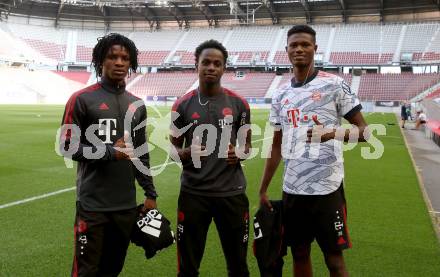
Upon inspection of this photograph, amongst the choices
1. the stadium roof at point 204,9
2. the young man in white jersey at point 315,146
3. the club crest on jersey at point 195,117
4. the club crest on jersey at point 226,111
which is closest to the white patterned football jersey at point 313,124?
the young man in white jersey at point 315,146

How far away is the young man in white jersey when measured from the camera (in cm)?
331

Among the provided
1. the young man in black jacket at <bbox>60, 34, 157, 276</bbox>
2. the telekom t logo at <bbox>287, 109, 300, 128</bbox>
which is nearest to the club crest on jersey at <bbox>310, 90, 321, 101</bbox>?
the telekom t logo at <bbox>287, 109, 300, 128</bbox>

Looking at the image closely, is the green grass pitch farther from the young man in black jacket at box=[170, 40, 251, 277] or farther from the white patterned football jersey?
the white patterned football jersey

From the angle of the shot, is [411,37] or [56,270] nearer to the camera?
[56,270]

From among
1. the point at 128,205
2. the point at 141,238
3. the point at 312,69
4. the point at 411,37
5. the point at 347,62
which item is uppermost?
the point at 411,37

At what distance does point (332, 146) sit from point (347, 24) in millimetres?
57355

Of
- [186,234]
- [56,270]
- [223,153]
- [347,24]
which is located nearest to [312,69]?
[223,153]

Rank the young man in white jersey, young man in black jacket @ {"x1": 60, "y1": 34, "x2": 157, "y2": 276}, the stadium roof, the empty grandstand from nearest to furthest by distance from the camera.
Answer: young man in black jacket @ {"x1": 60, "y1": 34, "x2": 157, "y2": 276} → the young man in white jersey → the empty grandstand → the stadium roof

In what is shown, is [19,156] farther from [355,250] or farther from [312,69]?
[312,69]

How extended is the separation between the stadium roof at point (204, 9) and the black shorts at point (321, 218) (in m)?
52.2

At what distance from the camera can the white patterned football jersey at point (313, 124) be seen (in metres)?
3.33

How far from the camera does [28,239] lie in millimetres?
5125

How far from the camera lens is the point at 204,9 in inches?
2340

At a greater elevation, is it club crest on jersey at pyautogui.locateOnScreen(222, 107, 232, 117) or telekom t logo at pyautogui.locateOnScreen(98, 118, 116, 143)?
club crest on jersey at pyautogui.locateOnScreen(222, 107, 232, 117)
